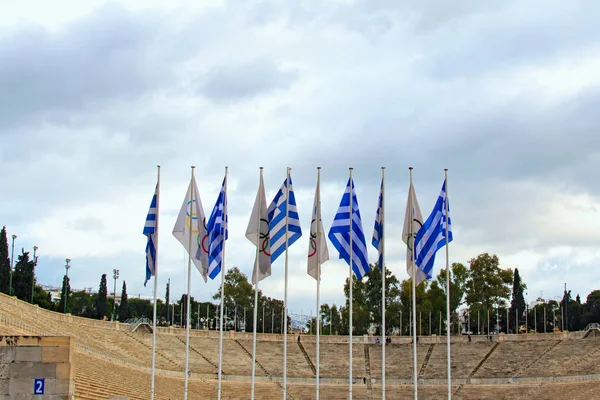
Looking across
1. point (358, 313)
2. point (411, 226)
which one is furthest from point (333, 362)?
point (411, 226)

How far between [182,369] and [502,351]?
87.7 feet

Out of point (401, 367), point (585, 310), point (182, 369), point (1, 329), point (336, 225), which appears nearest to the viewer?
point (336, 225)


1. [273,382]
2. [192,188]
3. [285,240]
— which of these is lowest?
[273,382]

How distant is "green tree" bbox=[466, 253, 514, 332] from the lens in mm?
94812

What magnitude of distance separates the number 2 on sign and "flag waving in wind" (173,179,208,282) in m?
11.4

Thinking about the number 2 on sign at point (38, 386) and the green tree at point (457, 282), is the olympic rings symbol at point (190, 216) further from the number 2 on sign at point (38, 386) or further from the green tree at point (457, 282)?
the green tree at point (457, 282)

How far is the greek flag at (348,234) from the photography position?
1281 inches

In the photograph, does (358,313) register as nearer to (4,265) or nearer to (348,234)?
(4,265)

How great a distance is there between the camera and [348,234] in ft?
107

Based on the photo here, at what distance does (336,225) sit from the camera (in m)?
32.7

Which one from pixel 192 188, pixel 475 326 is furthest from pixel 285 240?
pixel 475 326

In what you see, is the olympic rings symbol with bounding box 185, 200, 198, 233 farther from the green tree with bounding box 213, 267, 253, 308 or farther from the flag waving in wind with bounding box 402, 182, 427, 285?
the green tree with bounding box 213, 267, 253, 308

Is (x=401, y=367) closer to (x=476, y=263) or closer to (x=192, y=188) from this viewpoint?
(x=476, y=263)

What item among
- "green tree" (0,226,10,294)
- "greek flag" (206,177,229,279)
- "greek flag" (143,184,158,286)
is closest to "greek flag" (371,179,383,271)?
"greek flag" (206,177,229,279)
